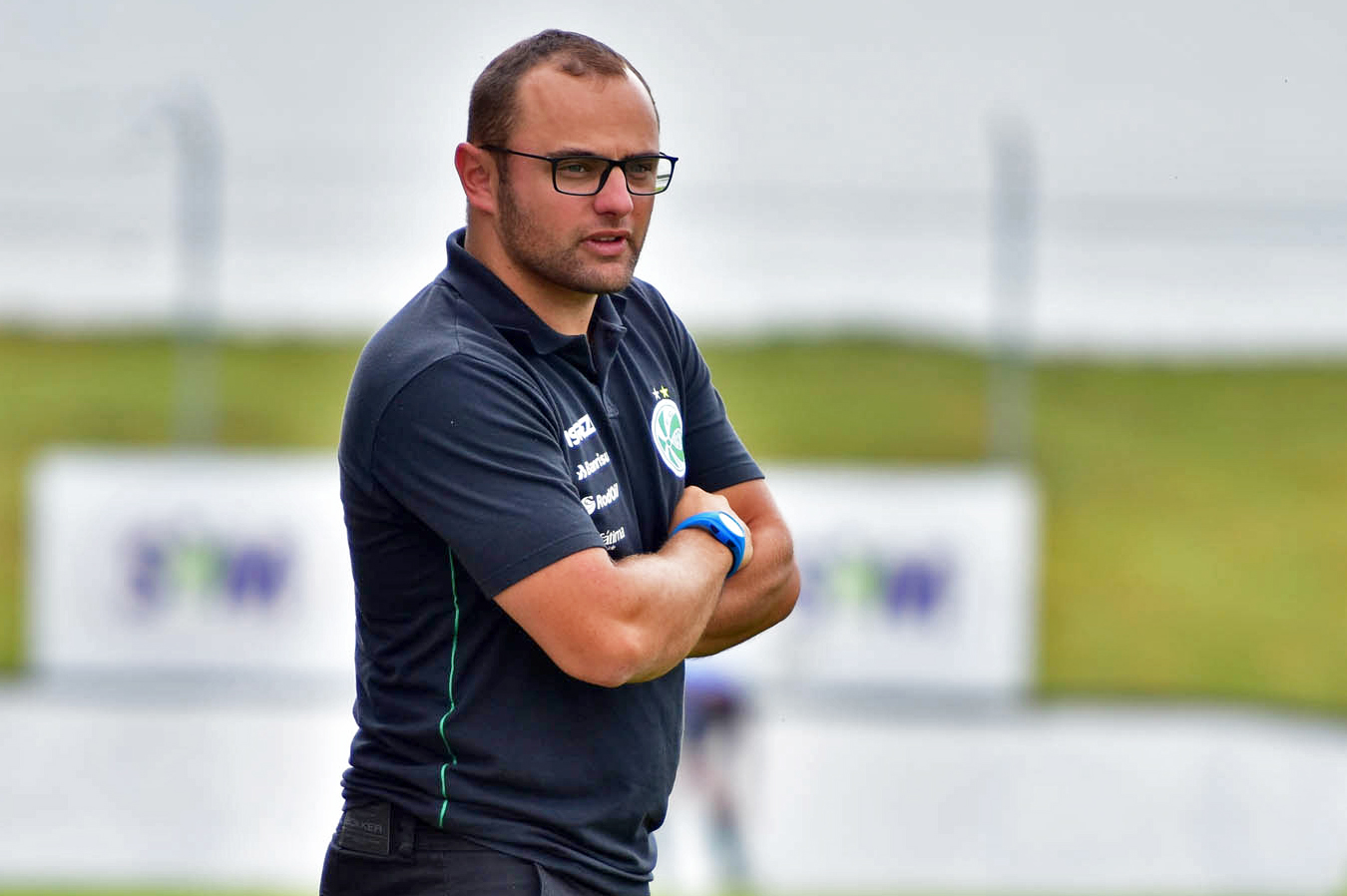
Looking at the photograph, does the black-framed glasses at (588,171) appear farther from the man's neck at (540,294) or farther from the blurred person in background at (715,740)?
the blurred person in background at (715,740)

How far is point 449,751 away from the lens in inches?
103

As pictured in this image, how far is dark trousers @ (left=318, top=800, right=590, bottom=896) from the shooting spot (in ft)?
8.60

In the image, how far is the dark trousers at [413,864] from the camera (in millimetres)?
2621

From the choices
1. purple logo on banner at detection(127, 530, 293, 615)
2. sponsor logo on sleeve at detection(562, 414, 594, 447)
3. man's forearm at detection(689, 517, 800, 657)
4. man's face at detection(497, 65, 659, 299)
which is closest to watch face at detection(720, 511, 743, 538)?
man's forearm at detection(689, 517, 800, 657)

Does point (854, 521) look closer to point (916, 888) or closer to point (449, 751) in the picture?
point (916, 888)

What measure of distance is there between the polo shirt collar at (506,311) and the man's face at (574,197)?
0.17 feet

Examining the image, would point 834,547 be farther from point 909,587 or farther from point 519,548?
point 519,548

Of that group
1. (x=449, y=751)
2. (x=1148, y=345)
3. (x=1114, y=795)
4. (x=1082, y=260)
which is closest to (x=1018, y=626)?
(x=1114, y=795)

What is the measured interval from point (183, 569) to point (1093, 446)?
9982mm

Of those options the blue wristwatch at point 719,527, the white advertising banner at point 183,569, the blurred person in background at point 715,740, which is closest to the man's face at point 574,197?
the blue wristwatch at point 719,527

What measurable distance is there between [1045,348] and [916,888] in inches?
473

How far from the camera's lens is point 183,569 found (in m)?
12.2

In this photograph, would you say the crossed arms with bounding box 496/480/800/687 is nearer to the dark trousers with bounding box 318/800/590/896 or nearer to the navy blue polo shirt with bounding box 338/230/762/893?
the navy blue polo shirt with bounding box 338/230/762/893

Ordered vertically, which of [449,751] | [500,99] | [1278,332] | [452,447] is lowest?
[1278,332]
